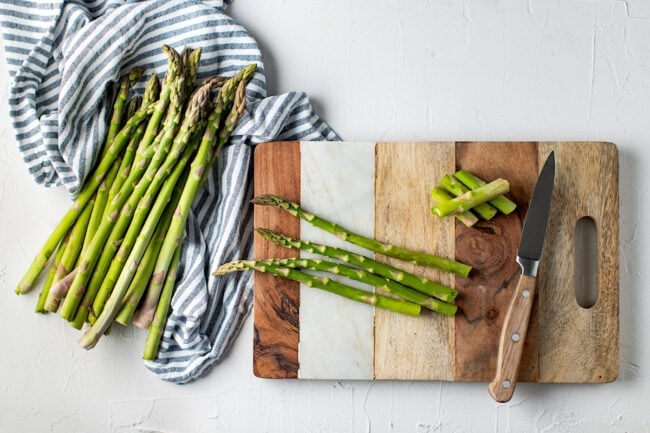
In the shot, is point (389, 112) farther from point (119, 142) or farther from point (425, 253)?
point (119, 142)

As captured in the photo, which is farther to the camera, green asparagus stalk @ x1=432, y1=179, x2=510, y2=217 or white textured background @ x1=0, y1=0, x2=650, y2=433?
white textured background @ x1=0, y1=0, x2=650, y2=433

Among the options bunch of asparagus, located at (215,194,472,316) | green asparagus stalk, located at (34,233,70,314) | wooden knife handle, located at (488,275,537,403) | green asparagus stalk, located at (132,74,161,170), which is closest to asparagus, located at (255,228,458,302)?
bunch of asparagus, located at (215,194,472,316)

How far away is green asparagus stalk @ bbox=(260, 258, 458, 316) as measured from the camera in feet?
5.02

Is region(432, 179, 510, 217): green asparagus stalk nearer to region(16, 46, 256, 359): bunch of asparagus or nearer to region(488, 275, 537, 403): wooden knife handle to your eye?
region(488, 275, 537, 403): wooden knife handle

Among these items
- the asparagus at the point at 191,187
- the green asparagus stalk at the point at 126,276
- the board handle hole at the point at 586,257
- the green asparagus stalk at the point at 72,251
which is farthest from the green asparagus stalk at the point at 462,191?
the green asparagus stalk at the point at 72,251

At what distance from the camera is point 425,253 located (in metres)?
1.55

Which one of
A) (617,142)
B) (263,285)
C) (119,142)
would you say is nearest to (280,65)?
(119,142)

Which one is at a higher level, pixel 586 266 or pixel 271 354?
pixel 586 266

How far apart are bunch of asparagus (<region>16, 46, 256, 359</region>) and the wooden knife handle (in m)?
0.79

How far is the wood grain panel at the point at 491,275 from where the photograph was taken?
1554 millimetres

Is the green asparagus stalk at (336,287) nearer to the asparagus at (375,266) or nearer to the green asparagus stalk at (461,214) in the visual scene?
the asparagus at (375,266)

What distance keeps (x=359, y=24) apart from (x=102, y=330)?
38.7 inches

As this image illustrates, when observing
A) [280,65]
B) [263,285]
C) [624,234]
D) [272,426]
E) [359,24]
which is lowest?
[272,426]

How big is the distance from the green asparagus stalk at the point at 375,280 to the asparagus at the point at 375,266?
0.04 feet
